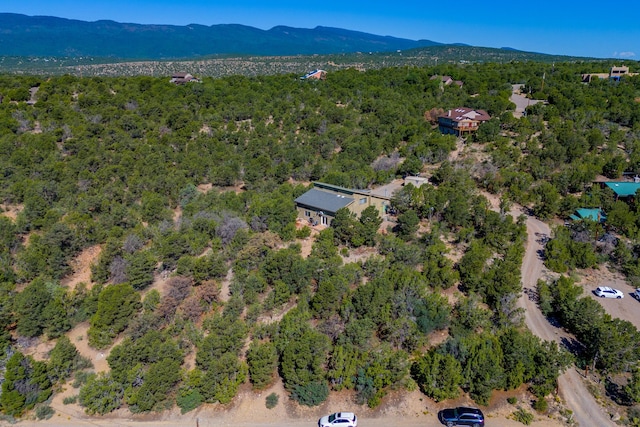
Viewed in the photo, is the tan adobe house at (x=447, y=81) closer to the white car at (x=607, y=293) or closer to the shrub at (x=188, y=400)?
the white car at (x=607, y=293)

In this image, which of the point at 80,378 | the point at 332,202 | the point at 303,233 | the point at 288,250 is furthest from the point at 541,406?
the point at 80,378

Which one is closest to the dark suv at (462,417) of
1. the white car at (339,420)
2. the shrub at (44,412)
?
the white car at (339,420)

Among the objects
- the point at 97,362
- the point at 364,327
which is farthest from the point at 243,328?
the point at 97,362

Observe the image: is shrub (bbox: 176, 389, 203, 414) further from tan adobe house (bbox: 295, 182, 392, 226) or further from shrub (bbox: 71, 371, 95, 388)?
tan adobe house (bbox: 295, 182, 392, 226)

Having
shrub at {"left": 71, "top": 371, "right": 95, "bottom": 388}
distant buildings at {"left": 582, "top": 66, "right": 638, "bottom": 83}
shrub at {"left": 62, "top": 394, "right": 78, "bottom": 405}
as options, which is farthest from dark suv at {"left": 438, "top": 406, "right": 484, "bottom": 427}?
distant buildings at {"left": 582, "top": 66, "right": 638, "bottom": 83}

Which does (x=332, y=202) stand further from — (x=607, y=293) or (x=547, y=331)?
(x=607, y=293)

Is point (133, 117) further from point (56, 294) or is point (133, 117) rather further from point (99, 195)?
point (56, 294)
